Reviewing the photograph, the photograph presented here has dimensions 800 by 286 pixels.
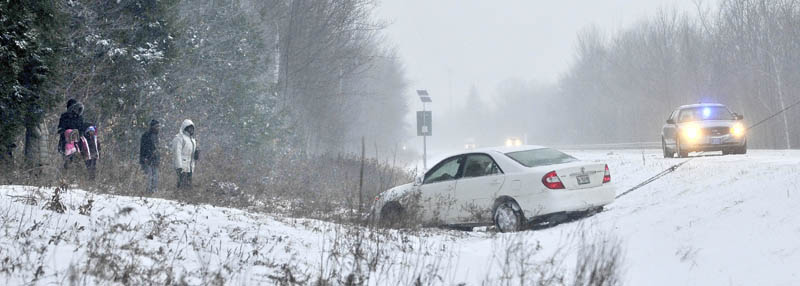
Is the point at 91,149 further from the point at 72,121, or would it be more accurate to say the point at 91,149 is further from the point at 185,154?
the point at 185,154

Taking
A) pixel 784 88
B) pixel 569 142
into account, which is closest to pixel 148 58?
pixel 784 88

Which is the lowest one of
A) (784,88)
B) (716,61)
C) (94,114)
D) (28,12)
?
(94,114)

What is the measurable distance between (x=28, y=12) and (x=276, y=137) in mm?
12402

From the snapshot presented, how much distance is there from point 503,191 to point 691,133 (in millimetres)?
9570

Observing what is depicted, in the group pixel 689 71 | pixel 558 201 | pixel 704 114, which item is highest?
pixel 689 71

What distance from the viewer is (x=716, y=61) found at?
3994 centimetres

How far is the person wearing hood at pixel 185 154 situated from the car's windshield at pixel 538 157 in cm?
629

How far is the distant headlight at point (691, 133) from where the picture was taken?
56.1ft

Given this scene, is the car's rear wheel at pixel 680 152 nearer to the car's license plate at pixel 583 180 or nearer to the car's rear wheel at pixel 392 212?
the car's license plate at pixel 583 180

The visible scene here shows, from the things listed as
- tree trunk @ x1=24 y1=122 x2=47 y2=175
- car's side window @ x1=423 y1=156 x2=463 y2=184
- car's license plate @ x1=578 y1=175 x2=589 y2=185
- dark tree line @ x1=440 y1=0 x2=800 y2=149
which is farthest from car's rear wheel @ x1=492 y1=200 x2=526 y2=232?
dark tree line @ x1=440 y1=0 x2=800 y2=149

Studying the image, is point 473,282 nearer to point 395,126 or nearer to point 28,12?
point 28,12

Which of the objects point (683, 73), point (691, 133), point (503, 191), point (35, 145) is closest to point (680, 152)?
point (691, 133)

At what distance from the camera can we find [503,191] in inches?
389

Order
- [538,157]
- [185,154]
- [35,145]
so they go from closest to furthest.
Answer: [538,157] → [35,145] → [185,154]
